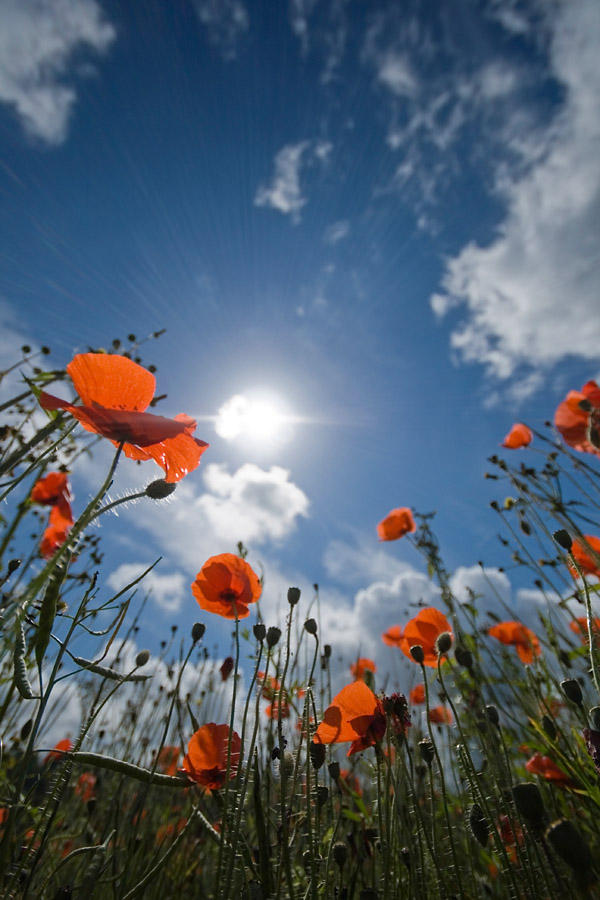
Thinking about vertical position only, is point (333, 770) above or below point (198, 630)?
below

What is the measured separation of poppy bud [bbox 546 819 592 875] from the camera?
0.63m

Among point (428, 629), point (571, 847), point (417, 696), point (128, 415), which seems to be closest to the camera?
point (571, 847)

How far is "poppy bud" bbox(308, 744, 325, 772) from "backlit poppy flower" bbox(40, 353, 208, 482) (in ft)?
2.60

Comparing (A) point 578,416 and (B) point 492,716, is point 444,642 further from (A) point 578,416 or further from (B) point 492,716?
(A) point 578,416

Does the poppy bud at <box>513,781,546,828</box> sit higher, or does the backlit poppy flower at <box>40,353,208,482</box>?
the backlit poppy flower at <box>40,353,208,482</box>

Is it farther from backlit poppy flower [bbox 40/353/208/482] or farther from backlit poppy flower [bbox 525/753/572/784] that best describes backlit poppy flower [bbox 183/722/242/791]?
backlit poppy flower [bbox 525/753/572/784]

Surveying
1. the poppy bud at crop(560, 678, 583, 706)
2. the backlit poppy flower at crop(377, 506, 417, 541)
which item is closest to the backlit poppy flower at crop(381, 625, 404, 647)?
the backlit poppy flower at crop(377, 506, 417, 541)

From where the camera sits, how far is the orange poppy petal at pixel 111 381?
111 cm

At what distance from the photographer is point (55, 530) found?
1.85 m

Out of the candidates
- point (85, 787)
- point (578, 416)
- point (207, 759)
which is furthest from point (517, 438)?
point (85, 787)

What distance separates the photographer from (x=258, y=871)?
1341mm

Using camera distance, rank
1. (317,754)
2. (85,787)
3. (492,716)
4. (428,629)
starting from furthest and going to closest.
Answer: (85,787) → (428,629) → (492,716) → (317,754)

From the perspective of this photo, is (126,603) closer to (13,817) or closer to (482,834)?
(13,817)

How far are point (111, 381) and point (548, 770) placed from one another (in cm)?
190
